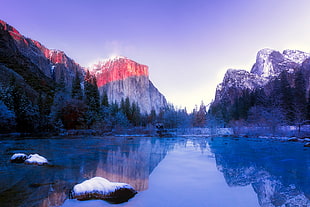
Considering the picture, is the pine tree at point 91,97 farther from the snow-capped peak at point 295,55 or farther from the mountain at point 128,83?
the snow-capped peak at point 295,55

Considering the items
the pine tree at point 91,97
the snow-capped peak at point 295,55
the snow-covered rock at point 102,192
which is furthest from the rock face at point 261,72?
the snow-covered rock at point 102,192

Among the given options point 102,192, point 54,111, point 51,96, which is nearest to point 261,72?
point 51,96

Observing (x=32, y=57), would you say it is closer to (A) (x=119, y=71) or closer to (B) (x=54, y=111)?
(A) (x=119, y=71)

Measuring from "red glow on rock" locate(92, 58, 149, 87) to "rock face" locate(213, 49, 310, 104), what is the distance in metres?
56.6

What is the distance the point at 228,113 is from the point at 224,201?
60.8m

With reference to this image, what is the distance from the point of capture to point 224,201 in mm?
4281

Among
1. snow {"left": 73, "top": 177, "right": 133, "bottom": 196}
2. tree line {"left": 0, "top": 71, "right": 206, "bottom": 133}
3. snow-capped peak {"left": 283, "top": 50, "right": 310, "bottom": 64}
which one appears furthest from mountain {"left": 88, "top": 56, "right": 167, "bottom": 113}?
snow {"left": 73, "top": 177, "right": 133, "bottom": 196}

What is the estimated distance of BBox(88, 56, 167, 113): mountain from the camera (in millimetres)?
120375

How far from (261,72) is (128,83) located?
90923mm

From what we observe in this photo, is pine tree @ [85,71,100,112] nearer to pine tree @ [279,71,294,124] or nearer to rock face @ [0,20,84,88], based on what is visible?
rock face @ [0,20,84,88]

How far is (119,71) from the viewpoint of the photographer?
12862 cm

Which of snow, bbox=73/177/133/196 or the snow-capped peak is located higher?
the snow-capped peak

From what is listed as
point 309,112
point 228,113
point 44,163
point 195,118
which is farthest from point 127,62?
point 44,163

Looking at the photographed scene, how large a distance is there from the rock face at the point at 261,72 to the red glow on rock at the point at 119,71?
5659 cm
